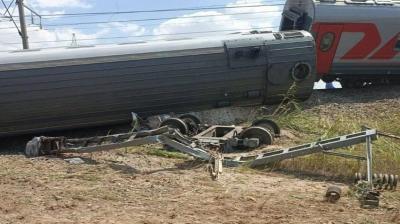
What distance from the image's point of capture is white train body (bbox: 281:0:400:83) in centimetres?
1580

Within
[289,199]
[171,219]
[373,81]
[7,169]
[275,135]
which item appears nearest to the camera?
[171,219]

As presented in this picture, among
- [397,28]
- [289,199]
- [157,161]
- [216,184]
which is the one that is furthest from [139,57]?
[397,28]

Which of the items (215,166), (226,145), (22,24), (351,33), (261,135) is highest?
(22,24)

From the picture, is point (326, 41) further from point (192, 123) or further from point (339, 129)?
point (192, 123)

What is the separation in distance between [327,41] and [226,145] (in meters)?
7.75

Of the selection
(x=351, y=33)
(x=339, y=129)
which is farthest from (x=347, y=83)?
(x=339, y=129)

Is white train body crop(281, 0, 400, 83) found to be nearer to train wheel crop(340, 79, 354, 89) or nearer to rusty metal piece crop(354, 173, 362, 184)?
A: train wheel crop(340, 79, 354, 89)

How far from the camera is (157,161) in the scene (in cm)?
813

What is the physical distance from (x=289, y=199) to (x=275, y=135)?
449 centimetres

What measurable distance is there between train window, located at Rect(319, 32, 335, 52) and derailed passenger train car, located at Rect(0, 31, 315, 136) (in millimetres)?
2671

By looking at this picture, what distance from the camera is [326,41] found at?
15953 millimetres

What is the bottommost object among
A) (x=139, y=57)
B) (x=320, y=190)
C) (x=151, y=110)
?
(x=320, y=190)

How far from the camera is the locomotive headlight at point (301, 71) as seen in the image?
42.4 ft

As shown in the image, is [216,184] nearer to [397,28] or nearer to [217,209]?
[217,209]
